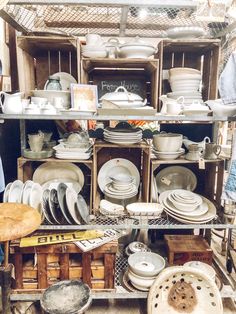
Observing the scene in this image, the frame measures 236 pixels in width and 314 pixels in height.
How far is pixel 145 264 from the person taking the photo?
77.4 inches

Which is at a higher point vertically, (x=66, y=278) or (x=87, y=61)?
(x=87, y=61)

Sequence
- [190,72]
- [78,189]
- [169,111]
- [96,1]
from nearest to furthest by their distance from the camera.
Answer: [96,1] < [169,111] < [190,72] < [78,189]

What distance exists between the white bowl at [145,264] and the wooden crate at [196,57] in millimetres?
1239

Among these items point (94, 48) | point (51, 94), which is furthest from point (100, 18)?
point (51, 94)

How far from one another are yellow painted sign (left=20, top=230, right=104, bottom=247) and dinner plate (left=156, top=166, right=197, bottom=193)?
0.75 meters

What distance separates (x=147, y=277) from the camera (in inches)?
73.1

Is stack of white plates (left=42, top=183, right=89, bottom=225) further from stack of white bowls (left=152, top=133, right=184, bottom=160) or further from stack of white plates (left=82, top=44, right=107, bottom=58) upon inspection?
stack of white plates (left=82, top=44, right=107, bottom=58)

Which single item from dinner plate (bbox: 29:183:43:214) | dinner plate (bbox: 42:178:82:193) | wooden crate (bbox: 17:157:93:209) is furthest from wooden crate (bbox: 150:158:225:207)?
dinner plate (bbox: 29:183:43:214)

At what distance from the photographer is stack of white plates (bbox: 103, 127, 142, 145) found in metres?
1.99

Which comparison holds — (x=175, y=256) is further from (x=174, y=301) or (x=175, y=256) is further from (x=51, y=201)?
(x=51, y=201)

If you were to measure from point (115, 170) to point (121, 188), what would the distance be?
0.96 feet

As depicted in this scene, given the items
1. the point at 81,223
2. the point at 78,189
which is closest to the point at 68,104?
the point at 78,189

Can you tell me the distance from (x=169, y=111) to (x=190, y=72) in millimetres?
382

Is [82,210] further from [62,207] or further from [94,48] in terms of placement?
[94,48]
